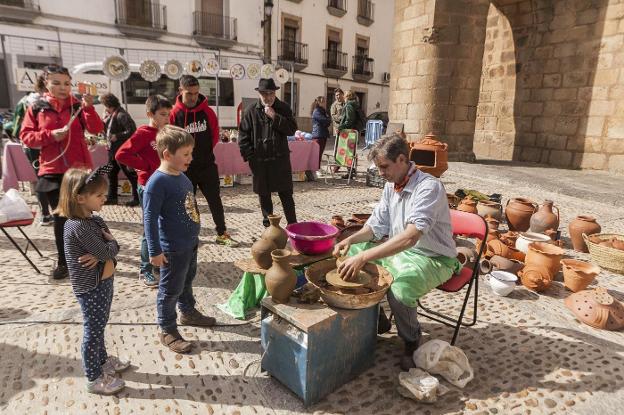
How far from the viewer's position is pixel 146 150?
11.7 feet

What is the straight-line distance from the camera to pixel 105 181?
2146 mm

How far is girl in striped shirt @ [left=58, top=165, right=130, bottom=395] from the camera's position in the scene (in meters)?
2.04

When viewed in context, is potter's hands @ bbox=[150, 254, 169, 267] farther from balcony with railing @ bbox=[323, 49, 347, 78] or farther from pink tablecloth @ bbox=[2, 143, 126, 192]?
balcony with railing @ bbox=[323, 49, 347, 78]

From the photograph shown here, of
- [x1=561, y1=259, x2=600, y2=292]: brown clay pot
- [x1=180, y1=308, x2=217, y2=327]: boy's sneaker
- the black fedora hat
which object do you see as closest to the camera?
[x1=180, y1=308, x2=217, y2=327]: boy's sneaker

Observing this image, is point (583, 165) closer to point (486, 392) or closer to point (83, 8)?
point (486, 392)

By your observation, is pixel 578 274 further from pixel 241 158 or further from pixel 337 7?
pixel 337 7

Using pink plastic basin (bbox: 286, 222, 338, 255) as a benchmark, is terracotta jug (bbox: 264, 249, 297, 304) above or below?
below

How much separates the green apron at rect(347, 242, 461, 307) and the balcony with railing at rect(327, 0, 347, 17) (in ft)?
85.2

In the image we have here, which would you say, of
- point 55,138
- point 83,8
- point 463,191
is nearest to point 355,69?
point 83,8

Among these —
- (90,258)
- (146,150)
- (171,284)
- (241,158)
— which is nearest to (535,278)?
(171,284)

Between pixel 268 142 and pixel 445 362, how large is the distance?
2941 mm

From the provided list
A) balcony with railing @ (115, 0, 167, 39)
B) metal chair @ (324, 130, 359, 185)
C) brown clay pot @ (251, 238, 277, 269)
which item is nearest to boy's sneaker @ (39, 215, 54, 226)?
brown clay pot @ (251, 238, 277, 269)

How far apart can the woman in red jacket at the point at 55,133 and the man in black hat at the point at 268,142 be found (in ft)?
5.41

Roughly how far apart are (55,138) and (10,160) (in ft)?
11.2
